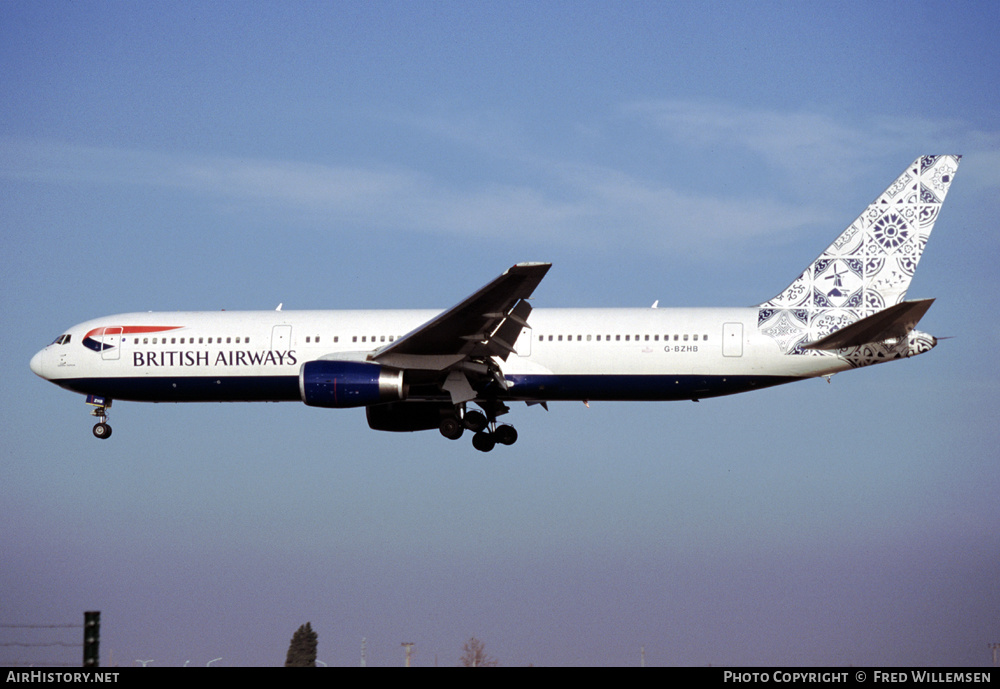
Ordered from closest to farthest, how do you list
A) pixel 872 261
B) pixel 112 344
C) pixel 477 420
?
pixel 872 261, pixel 477 420, pixel 112 344

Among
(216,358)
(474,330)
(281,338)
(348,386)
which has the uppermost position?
(281,338)

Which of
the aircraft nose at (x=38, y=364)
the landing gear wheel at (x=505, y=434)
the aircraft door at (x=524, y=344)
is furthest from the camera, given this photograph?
the aircraft nose at (x=38, y=364)

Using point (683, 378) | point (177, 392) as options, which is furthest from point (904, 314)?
point (177, 392)

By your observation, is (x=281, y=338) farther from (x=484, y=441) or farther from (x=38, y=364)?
(x=38, y=364)

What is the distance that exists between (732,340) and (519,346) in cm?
529

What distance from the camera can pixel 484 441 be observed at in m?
33.0

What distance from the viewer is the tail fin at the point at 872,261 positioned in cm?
3073

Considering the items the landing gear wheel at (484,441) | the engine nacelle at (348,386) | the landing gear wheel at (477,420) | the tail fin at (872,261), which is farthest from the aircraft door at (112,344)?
the tail fin at (872,261)

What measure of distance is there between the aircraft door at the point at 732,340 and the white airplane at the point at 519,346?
0.03 metres

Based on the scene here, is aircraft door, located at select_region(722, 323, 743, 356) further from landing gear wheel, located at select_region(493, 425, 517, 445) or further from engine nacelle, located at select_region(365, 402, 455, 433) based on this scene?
engine nacelle, located at select_region(365, 402, 455, 433)

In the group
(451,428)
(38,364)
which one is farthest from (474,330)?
(38,364)

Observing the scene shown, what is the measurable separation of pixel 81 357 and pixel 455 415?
420 inches

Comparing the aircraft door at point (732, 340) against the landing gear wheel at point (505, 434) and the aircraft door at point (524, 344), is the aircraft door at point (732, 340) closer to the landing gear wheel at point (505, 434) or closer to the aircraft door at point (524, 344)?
the aircraft door at point (524, 344)
